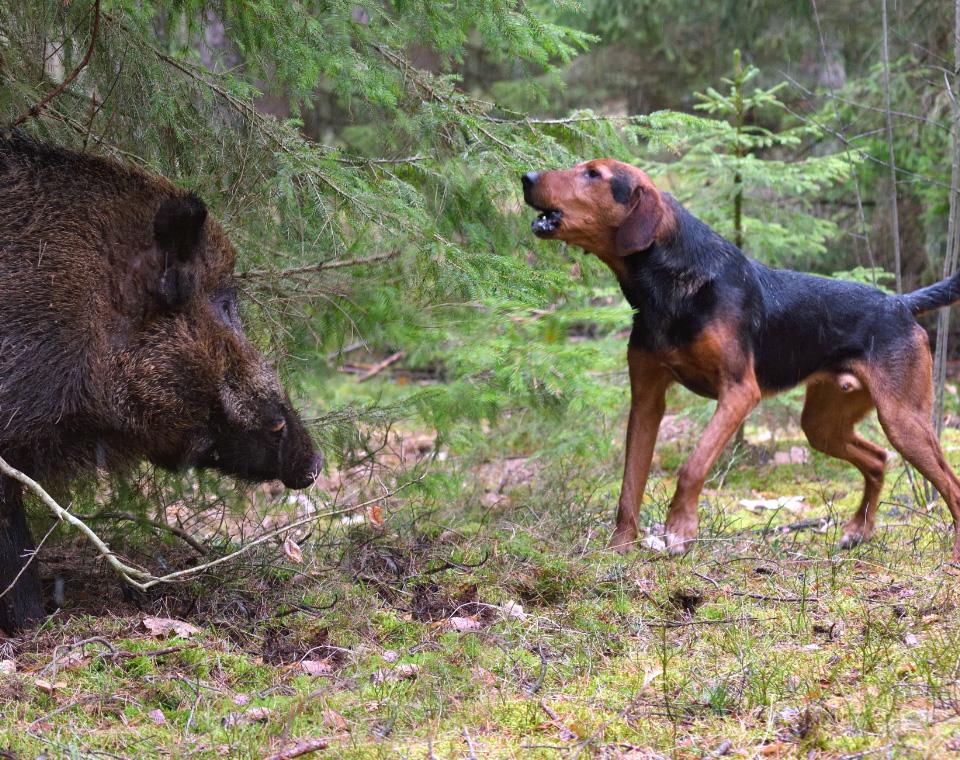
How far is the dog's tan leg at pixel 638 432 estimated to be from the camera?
669 centimetres

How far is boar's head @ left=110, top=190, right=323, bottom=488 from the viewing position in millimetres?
5355

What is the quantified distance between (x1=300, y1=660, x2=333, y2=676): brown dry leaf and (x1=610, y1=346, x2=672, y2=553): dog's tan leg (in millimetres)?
2369

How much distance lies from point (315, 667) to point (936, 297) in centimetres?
474

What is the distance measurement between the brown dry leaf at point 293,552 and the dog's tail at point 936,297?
4194 millimetres

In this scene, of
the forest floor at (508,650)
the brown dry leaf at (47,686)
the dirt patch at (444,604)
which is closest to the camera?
the forest floor at (508,650)

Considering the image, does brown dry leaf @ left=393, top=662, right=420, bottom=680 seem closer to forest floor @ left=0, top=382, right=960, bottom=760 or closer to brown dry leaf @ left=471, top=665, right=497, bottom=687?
forest floor @ left=0, top=382, right=960, bottom=760

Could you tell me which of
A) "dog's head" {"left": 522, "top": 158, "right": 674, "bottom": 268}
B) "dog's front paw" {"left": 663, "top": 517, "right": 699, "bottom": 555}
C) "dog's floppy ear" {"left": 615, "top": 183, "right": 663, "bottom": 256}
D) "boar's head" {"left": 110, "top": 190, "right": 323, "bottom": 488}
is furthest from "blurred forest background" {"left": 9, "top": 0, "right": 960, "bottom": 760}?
"boar's head" {"left": 110, "top": 190, "right": 323, "bottom": 488}

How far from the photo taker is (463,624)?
524 centimetres

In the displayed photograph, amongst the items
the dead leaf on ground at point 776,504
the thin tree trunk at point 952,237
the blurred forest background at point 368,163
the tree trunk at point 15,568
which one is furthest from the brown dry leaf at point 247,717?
the thin tree trunk at point 952,237

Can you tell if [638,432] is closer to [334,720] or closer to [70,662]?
[334,720]

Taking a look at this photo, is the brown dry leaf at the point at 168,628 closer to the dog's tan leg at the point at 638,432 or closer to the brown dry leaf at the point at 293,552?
the brown dry leaf at the point at 293,552

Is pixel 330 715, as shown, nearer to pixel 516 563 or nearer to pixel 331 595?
pixel 331 595

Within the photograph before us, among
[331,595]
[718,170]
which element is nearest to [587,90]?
[718,170]

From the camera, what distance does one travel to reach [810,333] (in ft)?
22.7
